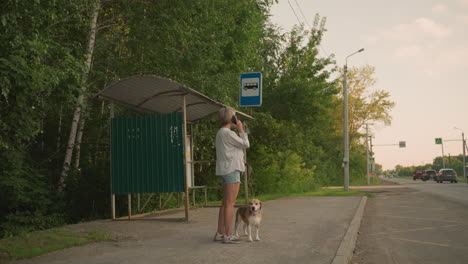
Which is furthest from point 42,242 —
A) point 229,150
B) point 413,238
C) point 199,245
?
point 413,238

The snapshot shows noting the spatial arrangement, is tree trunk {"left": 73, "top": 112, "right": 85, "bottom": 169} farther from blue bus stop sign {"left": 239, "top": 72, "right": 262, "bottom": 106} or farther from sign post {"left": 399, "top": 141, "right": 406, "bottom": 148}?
sign post {"left": 399, "top": 141, "right": 406, "bottom": 148}

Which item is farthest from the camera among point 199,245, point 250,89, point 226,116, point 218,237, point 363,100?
point 363,100

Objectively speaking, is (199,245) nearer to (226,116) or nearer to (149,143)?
(226,116)

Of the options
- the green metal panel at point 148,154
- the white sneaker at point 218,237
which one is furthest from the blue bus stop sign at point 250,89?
the white sneaker at point 218,237

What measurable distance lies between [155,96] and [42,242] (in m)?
4.76

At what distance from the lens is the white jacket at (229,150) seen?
21.1ft

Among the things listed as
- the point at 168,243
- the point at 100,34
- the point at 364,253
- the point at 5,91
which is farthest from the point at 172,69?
the point at 364,253

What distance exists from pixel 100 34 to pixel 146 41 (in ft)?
8.01

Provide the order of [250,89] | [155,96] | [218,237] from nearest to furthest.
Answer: [218,237]
[155,96]
[250,89]

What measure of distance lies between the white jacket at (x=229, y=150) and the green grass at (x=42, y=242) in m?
2.32

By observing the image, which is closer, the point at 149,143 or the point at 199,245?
the point at 199,245

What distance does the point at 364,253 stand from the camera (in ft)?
22.1

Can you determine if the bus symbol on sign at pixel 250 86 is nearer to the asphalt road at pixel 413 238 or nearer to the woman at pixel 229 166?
the asphalt road at pixel 413 238

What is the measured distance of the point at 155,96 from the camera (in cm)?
1042
